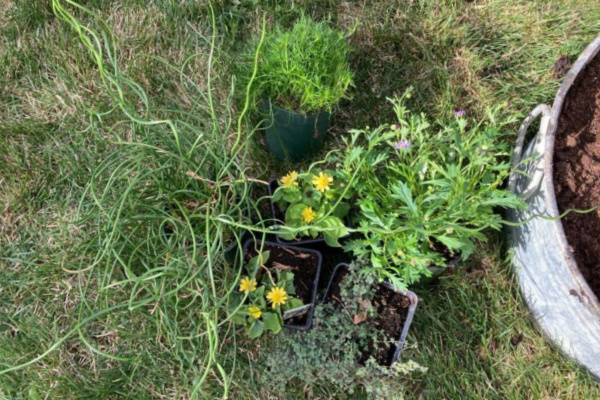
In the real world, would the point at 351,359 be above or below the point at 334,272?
below

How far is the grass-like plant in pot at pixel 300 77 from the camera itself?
1728 mm

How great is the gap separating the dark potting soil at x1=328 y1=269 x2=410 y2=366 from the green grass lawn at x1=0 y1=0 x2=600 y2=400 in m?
0.16

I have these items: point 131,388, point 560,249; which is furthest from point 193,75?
point 560,249

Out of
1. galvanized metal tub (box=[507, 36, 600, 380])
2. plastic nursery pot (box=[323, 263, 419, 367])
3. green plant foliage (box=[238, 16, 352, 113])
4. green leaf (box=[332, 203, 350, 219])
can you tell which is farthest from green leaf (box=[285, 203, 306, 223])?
galvanized metal tub (box=[507, 36, 600, 380])

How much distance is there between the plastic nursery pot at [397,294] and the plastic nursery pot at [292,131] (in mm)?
528

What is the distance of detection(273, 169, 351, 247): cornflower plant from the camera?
162cm

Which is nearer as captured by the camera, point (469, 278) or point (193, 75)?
point (469, 278)

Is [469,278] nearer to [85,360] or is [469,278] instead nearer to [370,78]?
[370,78]

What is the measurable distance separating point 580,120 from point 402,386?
44.7 inches

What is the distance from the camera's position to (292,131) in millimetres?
1907

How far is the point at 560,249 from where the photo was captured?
4.83 feet

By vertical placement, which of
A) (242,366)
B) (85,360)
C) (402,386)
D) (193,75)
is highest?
(193,75)

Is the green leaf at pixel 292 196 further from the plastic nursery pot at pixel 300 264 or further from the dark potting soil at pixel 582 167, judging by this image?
the dark potting soil at pixel 582 167

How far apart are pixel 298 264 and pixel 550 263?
83cm
